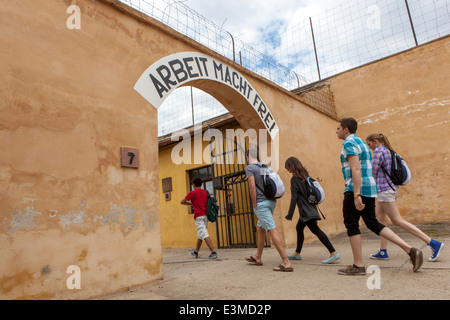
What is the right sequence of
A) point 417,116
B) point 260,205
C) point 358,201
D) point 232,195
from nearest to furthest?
1. point 358,201
2. point 260,205
3. point 232,195
4. point 417,116

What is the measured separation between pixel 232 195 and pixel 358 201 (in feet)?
15.3

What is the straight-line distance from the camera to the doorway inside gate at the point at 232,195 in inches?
293

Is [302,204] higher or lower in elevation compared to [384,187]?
lower

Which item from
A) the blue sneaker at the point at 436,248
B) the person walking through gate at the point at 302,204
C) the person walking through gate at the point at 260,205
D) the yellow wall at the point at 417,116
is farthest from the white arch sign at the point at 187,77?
the yellow wall at the point at 417,116

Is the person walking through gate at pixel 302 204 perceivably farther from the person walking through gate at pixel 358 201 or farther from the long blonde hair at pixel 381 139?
the long blonde hair at pixel 381 139

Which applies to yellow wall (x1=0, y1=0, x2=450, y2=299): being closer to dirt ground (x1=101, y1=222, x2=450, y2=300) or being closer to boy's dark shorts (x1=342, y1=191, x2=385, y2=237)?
dirt ground (x1=101, y1=222, x2=450, y2=300)

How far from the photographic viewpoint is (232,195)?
7789 mm

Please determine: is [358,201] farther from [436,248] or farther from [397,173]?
[436,248]

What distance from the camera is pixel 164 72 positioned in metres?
4.23

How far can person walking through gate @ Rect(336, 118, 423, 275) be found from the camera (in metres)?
3.32

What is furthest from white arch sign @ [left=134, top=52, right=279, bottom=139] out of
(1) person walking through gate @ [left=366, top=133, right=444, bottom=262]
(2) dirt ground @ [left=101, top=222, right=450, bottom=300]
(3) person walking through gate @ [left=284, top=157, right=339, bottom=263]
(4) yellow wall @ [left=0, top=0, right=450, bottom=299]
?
(1) person walking through gate @ [left=366, top=133, right=444, bottom=262]

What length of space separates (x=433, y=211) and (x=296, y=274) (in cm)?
570

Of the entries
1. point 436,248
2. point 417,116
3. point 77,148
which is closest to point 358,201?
point 436,248
